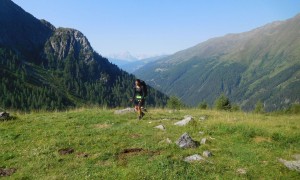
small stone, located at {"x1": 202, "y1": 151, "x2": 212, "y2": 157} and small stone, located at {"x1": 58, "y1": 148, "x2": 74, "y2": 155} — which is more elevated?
small stone, located at {"x1": 58, "y1": 148, "x2": 74, "y2": 155}

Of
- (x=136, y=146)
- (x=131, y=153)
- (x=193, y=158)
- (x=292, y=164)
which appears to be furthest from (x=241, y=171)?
(x=136, y=146)

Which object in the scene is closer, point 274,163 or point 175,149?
point 274,163

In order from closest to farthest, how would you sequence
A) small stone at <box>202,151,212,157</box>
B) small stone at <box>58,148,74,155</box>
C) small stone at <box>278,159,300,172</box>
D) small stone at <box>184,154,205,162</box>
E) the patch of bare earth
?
small stone at <box>278,159,300,172</box>
small stone at <box>184,154,205,162</box>
the patch of bare earth
small stone at <box>202,151,212,157</box>
small stone at <box>58,148,74,155</box>

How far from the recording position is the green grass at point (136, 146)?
15617 millimetres

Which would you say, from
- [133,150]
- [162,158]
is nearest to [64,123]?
[133,150]

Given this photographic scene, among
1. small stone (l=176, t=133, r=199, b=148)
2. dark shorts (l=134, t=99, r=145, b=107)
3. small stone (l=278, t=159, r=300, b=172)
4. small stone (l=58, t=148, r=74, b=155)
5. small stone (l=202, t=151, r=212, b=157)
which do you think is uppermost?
dark shorts (l=134, t=99, r=145, b=107)

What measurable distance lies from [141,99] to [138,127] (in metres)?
4.95

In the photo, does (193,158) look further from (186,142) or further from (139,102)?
(139,102)

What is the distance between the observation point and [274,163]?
55.6 ft

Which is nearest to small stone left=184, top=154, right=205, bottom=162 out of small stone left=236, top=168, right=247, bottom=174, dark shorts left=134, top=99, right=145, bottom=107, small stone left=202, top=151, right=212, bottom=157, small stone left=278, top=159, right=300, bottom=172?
small stone left=202, top=151, right=212, bottom=157

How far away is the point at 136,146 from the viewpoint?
19.6m

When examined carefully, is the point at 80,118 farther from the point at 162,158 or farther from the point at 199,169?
the point at 199,169

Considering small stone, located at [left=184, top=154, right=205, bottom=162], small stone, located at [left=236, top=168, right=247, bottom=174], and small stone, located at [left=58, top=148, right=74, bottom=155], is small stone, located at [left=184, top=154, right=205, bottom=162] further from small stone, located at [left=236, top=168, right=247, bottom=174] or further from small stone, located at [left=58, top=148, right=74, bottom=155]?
small stone, located at [left=58, top=148, right=74, bottom=155]

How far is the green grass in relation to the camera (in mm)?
15617
